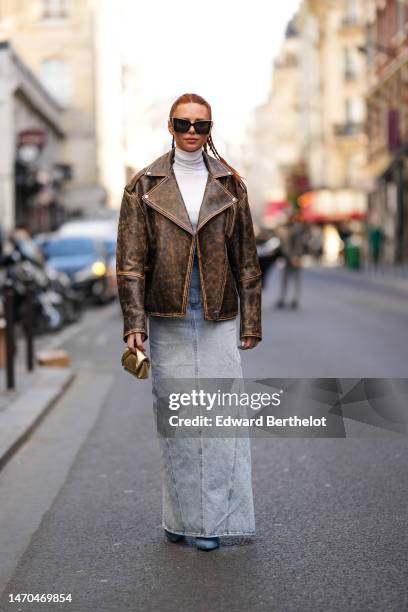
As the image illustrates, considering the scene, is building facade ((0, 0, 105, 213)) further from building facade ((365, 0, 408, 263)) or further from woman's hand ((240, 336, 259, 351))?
woman's hand ((240, 336, 259, 351))

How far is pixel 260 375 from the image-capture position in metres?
11.0

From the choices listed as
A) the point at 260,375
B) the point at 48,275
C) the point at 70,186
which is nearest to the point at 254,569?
the point at 260,375

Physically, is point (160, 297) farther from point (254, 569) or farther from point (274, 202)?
point (274, 202)

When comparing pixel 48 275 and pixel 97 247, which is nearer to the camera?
pixel 48 275

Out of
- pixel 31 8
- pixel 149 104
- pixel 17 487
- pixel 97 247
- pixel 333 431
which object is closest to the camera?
pixel 17 487

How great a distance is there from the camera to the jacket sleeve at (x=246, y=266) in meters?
4.79

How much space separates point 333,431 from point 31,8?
2170 inches

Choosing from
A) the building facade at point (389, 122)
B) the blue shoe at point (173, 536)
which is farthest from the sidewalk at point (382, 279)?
the blue shoe at point (173, 536)

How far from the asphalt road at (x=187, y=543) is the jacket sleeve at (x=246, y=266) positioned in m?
0.92

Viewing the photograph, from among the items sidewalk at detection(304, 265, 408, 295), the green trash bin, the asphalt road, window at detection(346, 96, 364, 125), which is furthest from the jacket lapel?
window at detection(346, 96, 364, 125)

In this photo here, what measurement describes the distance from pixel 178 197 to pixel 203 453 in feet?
3.42

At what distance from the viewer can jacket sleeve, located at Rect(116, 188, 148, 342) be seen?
468 cm

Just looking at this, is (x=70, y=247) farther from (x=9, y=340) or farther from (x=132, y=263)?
(x=132, y=263)

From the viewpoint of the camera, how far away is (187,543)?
4887 mm
